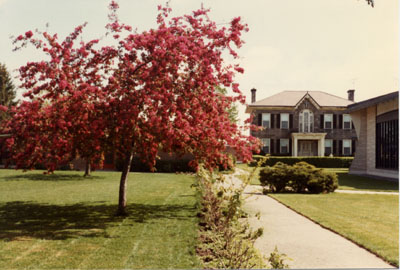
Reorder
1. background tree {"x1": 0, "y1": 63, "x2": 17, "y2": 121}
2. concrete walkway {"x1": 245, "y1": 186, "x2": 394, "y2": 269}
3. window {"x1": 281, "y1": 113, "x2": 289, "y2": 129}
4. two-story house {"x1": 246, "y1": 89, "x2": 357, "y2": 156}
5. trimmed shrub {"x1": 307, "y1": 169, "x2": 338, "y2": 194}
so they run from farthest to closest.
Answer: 1. window {"x1": 281, "y1": 113, "x2": 289, "y2": 129}
2. two-story house {"x1": 246, "y1": 89, "x2": 357, "y2": 156}
3. background tree {"x1": 0, "y1": 63, "x2": 17, "y2": 121}
4. trimmed shrub {"x1": 307, "y1": 169, "x2": 338, "y2": 194}
5. concrete walkway {"x1": 245, "y1": 186, "x2": 394, "y2": 269}

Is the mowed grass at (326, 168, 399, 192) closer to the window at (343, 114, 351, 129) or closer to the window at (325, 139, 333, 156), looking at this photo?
the window at (325, 139, 333, 156)

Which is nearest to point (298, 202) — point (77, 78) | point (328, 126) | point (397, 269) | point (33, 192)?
point (397, 269)

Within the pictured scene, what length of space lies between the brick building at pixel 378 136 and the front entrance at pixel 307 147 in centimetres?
1550

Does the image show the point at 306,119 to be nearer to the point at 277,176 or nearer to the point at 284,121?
the point at 284,121

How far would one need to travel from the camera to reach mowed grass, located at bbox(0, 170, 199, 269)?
6195mm

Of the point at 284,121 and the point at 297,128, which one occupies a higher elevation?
the point at 284,121

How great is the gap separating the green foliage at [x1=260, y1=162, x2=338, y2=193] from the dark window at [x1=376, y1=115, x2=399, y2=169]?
7254 millimetres

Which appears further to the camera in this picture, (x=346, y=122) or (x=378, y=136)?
(x=346, y=122)

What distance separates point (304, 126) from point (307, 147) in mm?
2452

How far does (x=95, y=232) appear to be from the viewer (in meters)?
8.38

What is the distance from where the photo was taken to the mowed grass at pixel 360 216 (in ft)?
23.5

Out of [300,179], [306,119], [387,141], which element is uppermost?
[306,119]

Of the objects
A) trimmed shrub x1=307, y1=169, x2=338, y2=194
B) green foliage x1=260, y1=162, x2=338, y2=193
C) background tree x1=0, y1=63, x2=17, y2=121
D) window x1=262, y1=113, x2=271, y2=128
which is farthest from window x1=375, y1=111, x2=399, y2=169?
background tree x1=0, y1=63, x2=17, y2=121

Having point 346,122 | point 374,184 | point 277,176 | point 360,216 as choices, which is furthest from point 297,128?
point 360,216
